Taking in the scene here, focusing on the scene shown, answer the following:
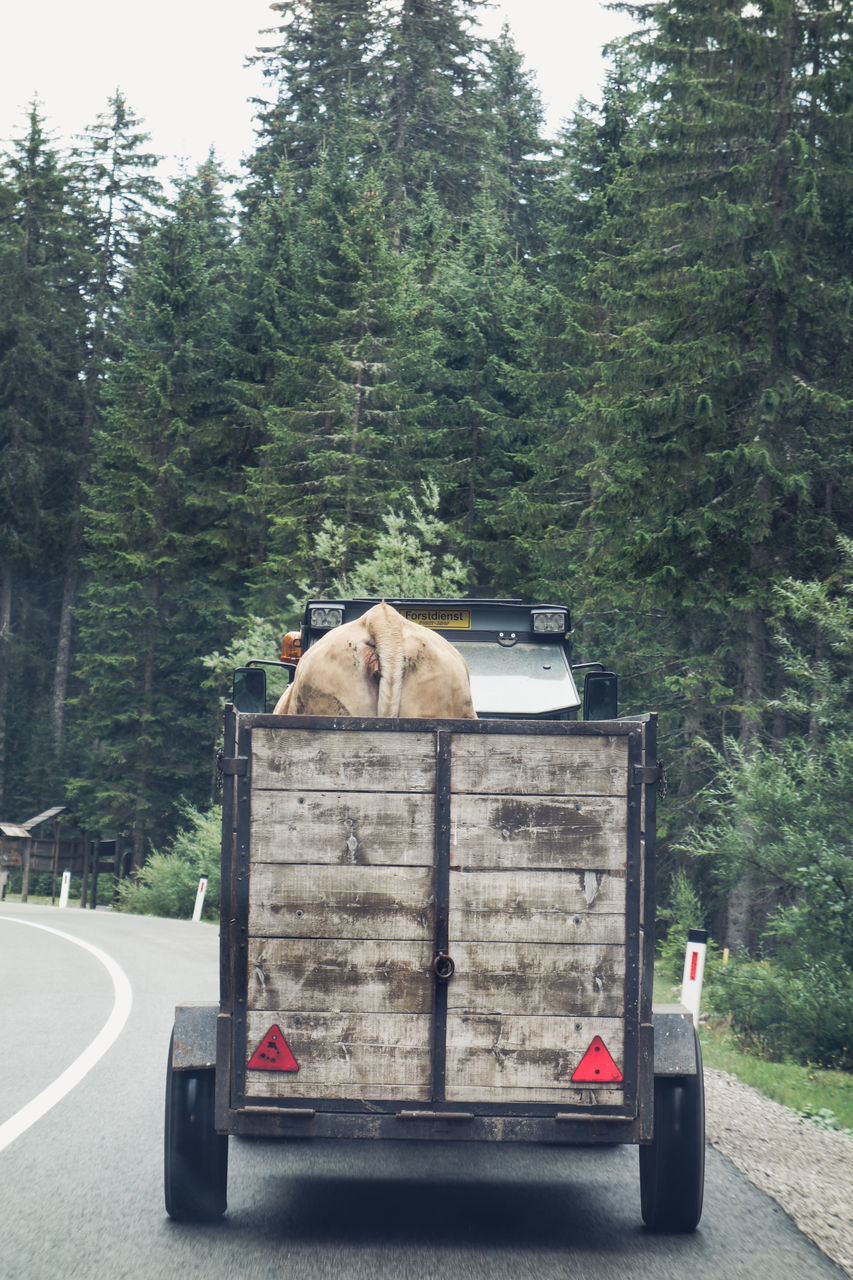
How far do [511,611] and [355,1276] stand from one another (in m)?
4.81

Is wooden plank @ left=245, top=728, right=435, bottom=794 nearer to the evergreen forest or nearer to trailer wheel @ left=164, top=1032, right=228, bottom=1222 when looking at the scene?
trailer wheel @ left=164, top=1032, right=228, bottom=1222

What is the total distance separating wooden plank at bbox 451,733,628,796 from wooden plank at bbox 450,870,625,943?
1.01 ft

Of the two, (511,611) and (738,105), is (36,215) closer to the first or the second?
(738,105)

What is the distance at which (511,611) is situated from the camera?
340 inches

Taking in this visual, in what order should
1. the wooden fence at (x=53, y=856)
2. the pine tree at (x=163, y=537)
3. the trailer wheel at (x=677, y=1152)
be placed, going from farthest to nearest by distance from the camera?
the pine tree at (x=163, y=537)
the wooden fence at (x=53, y=856)
the trailer wheel at (x=677, y=1152)

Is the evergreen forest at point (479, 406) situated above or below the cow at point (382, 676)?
above

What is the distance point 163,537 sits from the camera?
45.5 metres

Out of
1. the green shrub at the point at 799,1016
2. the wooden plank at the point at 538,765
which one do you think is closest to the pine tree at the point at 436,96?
the green shrub at the point at 799,1016

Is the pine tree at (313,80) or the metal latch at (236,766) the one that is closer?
the metal latch at (236,766)

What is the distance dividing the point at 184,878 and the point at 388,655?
25.7m

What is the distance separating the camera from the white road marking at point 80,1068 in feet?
23.1

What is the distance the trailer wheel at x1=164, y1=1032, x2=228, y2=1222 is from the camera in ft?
16.9

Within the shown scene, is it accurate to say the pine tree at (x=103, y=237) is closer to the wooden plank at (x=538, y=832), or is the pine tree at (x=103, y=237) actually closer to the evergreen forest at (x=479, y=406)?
the evergreen forest at (x=479, y=406)

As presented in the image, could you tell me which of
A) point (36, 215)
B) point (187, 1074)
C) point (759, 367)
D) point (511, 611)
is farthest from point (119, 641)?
point (187, 1074)
